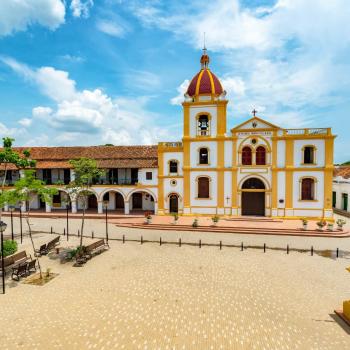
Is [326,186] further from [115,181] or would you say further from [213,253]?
[115,181]

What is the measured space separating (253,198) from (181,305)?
17293 millimetres

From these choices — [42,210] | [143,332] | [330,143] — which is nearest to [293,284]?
[143,332]

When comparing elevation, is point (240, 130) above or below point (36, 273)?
above

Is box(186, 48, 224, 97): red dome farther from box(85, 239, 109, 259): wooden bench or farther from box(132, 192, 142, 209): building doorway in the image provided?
box(85, 239, 109, 259): wooden bench

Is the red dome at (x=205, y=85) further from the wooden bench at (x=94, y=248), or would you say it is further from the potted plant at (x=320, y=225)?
the wooden bench at (x=94, y=248)

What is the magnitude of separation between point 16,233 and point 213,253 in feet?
52.0

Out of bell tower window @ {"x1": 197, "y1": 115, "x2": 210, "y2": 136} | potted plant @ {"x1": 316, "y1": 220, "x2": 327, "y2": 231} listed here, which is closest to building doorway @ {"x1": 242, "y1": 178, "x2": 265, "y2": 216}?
potted plant @ {"x1": 316, "y1": 220, "x2": 327, "y2": 231}

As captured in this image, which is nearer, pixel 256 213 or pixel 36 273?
pixel 36 273

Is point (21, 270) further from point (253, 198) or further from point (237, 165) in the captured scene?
point (253, 198)

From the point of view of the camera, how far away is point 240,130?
2284 centimetres

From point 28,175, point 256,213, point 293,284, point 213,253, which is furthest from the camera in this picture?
point 256,213

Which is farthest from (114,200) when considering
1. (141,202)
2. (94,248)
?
(94,248)

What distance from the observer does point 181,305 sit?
336 inches

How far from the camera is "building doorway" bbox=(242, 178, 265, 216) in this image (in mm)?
23438
